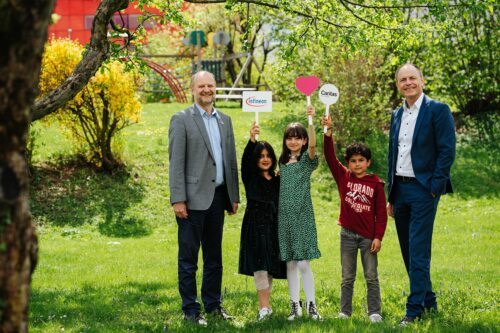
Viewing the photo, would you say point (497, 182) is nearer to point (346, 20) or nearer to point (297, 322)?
point (346, 20)

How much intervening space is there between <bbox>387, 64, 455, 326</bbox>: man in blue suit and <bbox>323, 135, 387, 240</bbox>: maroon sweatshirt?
0.19 meters

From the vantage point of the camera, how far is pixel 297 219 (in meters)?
5.82

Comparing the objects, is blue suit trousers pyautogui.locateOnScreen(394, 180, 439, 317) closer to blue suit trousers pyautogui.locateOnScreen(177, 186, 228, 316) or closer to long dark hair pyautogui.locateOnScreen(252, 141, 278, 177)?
long dark hair pyautogui.locateOnScreen(252, 141, 278, 177)

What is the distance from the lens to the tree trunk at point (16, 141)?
109 inches

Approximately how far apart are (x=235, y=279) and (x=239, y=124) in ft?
30.6

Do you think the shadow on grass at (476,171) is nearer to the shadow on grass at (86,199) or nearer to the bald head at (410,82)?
the shadow on grass at (86,199)

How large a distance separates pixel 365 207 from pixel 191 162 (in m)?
1.48

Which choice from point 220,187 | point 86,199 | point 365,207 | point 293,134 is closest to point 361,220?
point 365,207

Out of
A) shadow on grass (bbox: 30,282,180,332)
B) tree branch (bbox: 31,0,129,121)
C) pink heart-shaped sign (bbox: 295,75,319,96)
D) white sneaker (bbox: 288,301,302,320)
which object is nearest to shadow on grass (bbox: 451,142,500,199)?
shadow on grass (bbox: 30,282,180,332)

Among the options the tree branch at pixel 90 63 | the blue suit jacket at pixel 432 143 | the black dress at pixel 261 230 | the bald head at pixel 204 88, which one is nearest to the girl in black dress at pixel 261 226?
the black dress at pixel 261 230

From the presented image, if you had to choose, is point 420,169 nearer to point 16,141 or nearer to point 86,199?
point 16,141

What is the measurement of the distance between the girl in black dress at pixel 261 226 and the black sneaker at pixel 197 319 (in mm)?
473

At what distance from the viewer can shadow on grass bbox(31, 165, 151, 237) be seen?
12312 mm

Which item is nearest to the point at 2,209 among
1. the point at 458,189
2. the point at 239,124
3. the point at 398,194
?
the point at 398,194
